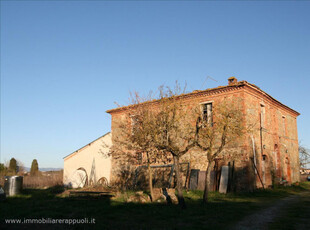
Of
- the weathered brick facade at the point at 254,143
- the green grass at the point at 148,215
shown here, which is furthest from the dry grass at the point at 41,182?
the green grass at the point at 148,215

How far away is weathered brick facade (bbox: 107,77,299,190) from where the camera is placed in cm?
1582

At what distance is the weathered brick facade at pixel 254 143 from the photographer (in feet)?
51.9

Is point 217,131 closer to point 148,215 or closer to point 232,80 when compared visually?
point 148,215

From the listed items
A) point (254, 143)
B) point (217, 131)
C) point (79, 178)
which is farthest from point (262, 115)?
point (79, 178)

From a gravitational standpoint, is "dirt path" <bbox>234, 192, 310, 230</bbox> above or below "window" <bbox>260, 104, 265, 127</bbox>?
below

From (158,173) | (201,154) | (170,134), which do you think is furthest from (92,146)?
(170,134)

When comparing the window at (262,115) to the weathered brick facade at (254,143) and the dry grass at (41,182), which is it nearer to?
the weathered brick facade at (254,143)

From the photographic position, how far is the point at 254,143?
16781 mm

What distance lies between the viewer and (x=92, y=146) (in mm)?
22891

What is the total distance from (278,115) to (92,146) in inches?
608

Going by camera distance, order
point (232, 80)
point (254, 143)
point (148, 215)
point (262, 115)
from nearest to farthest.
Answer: point (148, 215) → point (254, 143) → point (232, 80) → point (262, 115)

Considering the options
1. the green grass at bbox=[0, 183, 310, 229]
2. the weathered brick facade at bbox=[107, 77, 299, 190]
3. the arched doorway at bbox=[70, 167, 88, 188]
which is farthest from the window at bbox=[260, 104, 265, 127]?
the arched doorway at bbox=[70, 167, 88, 188]

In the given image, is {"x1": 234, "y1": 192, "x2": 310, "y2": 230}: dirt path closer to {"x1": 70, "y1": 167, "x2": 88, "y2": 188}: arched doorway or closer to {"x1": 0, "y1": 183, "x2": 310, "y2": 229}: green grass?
{"x1": 0, "y1": 183, "x2": 310, "y2": 229}: green grass

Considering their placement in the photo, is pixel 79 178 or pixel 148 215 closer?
pixel 148 215
